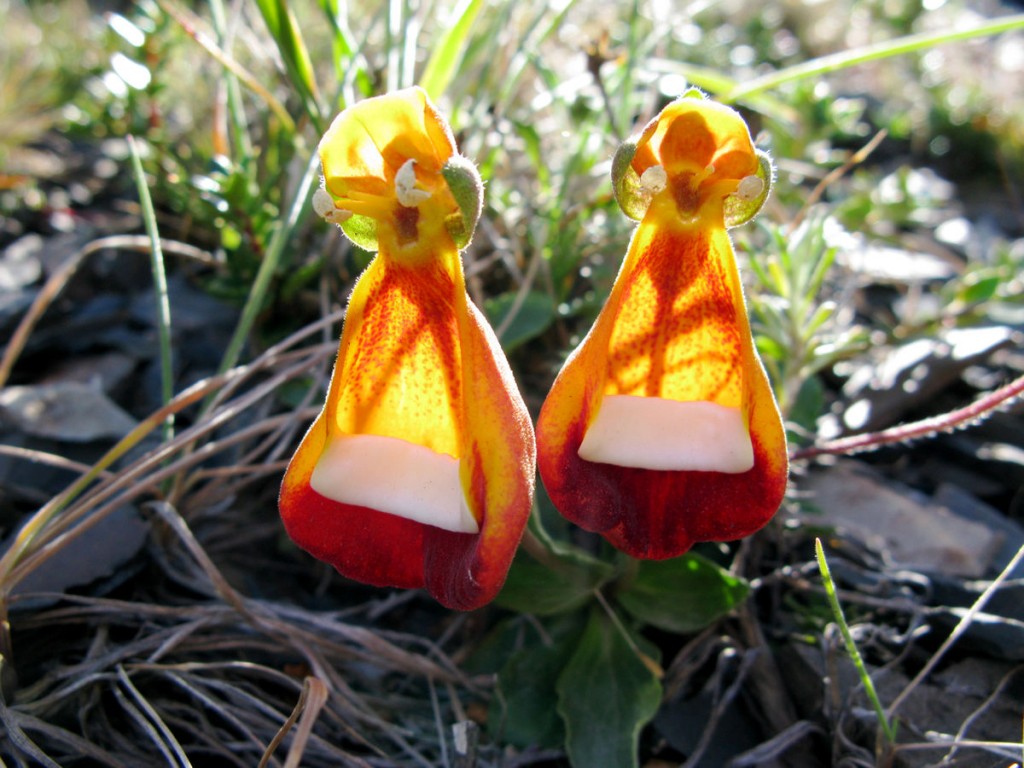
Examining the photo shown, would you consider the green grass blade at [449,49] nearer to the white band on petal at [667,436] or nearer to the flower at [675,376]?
the flower at [675,376]

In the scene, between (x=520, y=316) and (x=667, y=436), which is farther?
(x=520, y=316)

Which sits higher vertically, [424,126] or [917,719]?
[424,126]

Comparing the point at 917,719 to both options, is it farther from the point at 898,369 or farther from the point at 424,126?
the point at 424,126

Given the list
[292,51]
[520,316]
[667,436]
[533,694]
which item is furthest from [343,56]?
[533,694]

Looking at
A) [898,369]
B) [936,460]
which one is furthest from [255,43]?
[936,460]

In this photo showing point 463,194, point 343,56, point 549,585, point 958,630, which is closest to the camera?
point 463,194

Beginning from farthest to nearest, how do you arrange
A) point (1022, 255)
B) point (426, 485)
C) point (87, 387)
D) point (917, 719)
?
point (1022, 255) → point (87, 387) → point (917, 719) → point (426, 485)

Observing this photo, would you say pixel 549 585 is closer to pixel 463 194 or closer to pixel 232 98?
pixel 463 194
